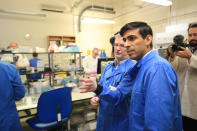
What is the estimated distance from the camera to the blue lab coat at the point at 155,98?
745 mm

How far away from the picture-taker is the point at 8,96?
5.07 ft

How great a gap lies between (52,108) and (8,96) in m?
0.55

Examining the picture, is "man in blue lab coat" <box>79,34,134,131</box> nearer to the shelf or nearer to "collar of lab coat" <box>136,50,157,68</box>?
"collar of lab coat" <box>136,50,157,68</box>

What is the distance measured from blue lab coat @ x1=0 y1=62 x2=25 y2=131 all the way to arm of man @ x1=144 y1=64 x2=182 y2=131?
1510 mm

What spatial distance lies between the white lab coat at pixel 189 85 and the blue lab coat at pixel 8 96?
6.21 feet

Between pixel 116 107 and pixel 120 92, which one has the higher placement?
pixel 120 92

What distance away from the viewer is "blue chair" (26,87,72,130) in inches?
69.5

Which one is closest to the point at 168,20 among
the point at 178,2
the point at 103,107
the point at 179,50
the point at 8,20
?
the point at 178,2

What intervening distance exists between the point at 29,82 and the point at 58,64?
2.16 ft

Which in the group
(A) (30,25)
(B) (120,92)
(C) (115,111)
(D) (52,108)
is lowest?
(D) (52,108)

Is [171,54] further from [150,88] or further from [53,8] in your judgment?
[53,8]

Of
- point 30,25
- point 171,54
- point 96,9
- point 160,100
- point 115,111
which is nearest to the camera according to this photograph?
point 160,100

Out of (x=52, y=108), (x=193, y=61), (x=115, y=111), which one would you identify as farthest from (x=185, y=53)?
(x=52, y=108)

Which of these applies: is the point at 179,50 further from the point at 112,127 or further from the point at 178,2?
the point at 178,2
